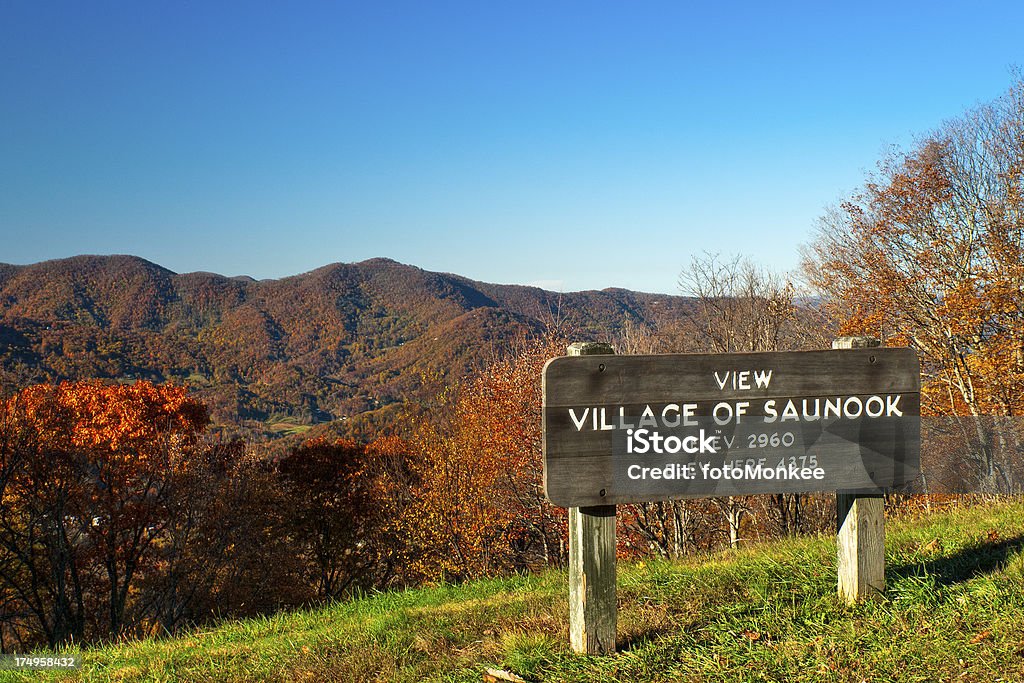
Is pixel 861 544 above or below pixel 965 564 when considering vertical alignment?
above

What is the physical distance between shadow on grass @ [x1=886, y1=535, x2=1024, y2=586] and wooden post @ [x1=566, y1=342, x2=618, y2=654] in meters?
1.91

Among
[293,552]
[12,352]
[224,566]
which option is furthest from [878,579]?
[12,352]

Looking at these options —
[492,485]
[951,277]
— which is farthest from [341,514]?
[951,277]

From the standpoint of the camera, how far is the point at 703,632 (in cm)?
383

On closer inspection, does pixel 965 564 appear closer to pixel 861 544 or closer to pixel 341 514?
pixel 861 544

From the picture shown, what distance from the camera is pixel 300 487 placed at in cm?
3031

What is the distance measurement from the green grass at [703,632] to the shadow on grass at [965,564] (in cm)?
1

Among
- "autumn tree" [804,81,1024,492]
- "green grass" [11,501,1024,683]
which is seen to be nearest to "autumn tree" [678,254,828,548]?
"autumn tree" [804,81,1024,492]

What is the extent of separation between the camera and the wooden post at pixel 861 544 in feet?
13.4

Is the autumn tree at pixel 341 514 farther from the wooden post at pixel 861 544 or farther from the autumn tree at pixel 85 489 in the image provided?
the wooden post at pixel 861 544

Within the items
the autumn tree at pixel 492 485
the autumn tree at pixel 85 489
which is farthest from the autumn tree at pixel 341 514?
the autumn tree at pixel 85 489

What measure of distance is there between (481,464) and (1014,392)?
16.3 metres

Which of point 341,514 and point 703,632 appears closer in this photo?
point 703,632

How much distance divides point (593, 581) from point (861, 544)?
161 centimetres
